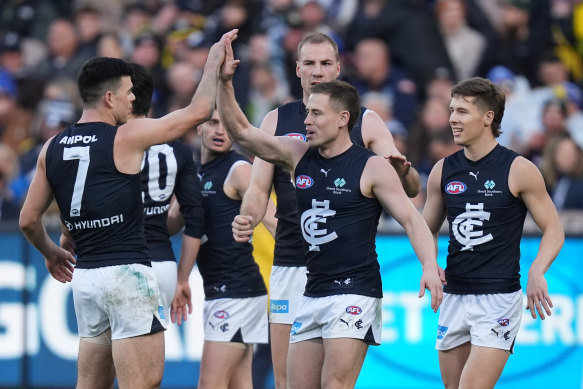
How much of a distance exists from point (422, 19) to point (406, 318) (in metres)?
5.01

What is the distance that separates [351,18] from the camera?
15.5m

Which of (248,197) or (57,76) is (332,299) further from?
(57,76)

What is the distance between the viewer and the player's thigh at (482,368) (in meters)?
7.29

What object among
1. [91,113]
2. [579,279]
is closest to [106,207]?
[91,113]

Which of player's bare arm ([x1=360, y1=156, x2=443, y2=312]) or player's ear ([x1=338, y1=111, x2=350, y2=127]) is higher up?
player's ear ([x1=338, y1=111, x2=350, y2=127])

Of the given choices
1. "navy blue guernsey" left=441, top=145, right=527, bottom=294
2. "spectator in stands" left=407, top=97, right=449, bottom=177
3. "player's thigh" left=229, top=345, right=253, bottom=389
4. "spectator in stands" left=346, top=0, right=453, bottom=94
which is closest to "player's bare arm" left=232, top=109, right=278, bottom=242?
"navy blue guernsey" left=441, top=145, right=527, bottom=294

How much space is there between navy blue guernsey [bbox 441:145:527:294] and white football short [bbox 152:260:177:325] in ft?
7.21

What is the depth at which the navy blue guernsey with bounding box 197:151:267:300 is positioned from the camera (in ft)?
28.6

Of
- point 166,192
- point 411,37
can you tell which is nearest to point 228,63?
point 166,192

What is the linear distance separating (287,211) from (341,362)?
1.82 metres

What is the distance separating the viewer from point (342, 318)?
6.93 m

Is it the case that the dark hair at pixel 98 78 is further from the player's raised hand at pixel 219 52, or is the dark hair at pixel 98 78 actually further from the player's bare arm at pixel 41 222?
the player's raised hand at pixel 219 52

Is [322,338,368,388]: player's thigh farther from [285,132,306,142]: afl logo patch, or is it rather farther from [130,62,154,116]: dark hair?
[130,62,154,116]: dark hair

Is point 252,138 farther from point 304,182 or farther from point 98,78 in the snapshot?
Answer: point 98,78
